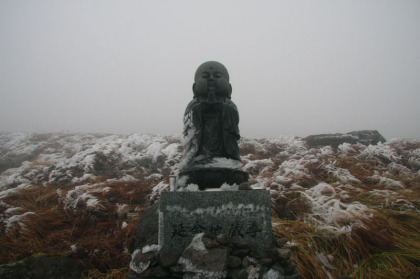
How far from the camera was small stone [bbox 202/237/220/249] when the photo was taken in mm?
2691

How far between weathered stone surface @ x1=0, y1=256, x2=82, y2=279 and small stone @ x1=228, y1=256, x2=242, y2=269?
8.14ft

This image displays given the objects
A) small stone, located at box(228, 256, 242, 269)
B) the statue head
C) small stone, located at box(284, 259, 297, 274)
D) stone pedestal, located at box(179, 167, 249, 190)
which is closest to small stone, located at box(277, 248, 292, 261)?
small stone, located at box(284, 259, 297, 274)

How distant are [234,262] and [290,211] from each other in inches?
100

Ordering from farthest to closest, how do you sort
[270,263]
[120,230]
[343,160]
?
[343,160] → [120,230] → [270,263]

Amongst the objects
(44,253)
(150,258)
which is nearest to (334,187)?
(150,258)

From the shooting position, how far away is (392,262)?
344 cm

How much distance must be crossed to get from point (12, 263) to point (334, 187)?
5727 mm

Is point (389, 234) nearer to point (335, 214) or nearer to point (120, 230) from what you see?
point (335, 214)

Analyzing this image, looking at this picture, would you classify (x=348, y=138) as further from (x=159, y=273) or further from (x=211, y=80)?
(x=159, y=273)

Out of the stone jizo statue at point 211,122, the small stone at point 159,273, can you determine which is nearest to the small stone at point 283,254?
the small stone at point 159,273

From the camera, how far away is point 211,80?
4027 millimetres

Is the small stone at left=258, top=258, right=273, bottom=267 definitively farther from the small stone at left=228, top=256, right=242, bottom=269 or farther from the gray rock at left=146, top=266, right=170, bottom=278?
the gray rock at left=146, top=266, right=170, bottom=278

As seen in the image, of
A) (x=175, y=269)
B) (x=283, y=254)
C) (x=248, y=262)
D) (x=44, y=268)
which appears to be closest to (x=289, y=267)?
(x=283, y=254)

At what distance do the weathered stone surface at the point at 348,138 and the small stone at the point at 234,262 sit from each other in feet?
31.7
